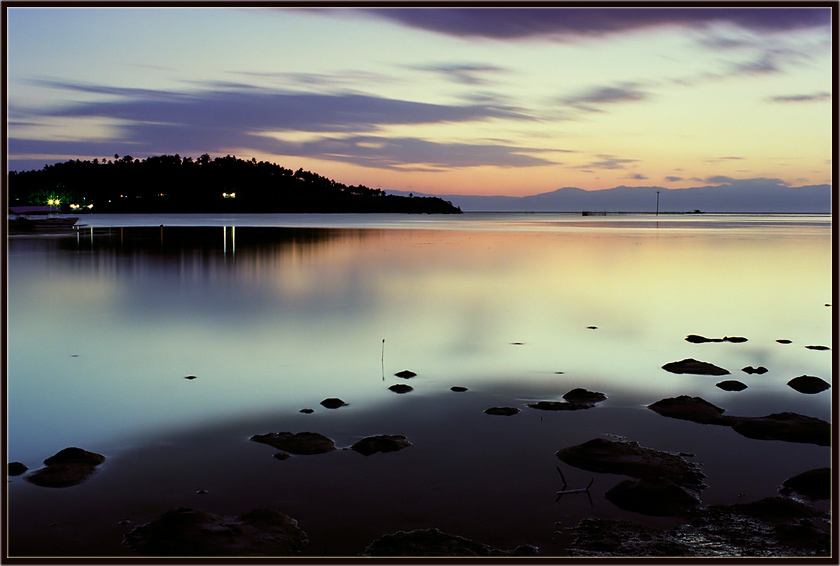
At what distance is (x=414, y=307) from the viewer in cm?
2577

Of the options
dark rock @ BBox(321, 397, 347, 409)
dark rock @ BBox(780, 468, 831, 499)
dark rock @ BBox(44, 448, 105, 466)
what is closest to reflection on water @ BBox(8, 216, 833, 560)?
dark rock @ BBox(321, 397, 347, 409)

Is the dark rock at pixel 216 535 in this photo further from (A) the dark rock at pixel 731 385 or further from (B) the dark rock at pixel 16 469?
(A) the dark rock at pixel 731 385

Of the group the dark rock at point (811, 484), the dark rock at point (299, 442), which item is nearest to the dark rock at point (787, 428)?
the dark rock at point (811, 484)

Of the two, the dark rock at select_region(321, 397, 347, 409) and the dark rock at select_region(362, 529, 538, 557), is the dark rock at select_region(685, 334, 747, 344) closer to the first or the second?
the dark rock at select_region(321, 397, 347, 409)

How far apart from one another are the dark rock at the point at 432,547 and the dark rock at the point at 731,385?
7.91 m

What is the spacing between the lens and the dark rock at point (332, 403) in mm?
12867

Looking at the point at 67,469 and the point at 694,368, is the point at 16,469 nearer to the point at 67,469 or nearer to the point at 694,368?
the point at 67,469

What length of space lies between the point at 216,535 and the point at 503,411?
230 inches

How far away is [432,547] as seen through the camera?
764cm

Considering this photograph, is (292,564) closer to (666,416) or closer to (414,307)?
(666,416)

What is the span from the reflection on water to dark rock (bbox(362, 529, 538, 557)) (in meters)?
1.38

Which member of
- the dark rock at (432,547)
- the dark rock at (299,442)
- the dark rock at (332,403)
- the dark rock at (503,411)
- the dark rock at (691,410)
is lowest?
the dark rock at (432,547)

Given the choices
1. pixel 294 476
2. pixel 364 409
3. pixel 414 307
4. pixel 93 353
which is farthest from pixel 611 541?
pixel 414 307

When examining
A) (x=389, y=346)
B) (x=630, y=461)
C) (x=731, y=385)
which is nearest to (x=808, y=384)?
(x=731, y=385)
